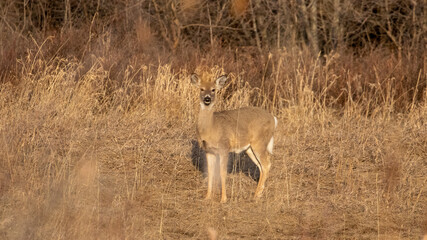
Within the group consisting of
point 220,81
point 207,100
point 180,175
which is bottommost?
point 180,175

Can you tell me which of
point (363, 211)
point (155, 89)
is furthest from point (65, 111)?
point (363, 211)

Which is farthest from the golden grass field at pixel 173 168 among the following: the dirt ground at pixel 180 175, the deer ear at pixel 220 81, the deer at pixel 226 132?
the deer ear at pixel 220 81

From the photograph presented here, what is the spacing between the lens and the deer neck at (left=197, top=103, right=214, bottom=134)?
6.93 meters

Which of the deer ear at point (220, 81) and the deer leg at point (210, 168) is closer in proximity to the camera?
the deer leg at point (210, 168)

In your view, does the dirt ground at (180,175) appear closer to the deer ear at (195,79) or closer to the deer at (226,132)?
the deer at (226,132)

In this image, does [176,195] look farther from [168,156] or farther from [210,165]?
[168,156]

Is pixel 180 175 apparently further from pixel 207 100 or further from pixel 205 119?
pixel 207 100

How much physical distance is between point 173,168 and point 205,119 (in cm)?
120

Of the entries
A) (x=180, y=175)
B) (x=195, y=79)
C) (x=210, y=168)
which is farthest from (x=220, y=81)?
(x=180, y=175)

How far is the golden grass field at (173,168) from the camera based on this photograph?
19.3 feet

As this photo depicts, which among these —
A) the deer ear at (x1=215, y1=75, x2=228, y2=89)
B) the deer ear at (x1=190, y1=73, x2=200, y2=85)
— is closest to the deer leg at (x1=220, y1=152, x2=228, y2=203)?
the deer ear at (x1=215, y1=75, x2=228, y2=89)

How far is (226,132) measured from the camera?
704 cm

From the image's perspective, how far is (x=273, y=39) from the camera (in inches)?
703

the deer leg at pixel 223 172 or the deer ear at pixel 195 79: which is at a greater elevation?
the deer ear at pixel 195 79
